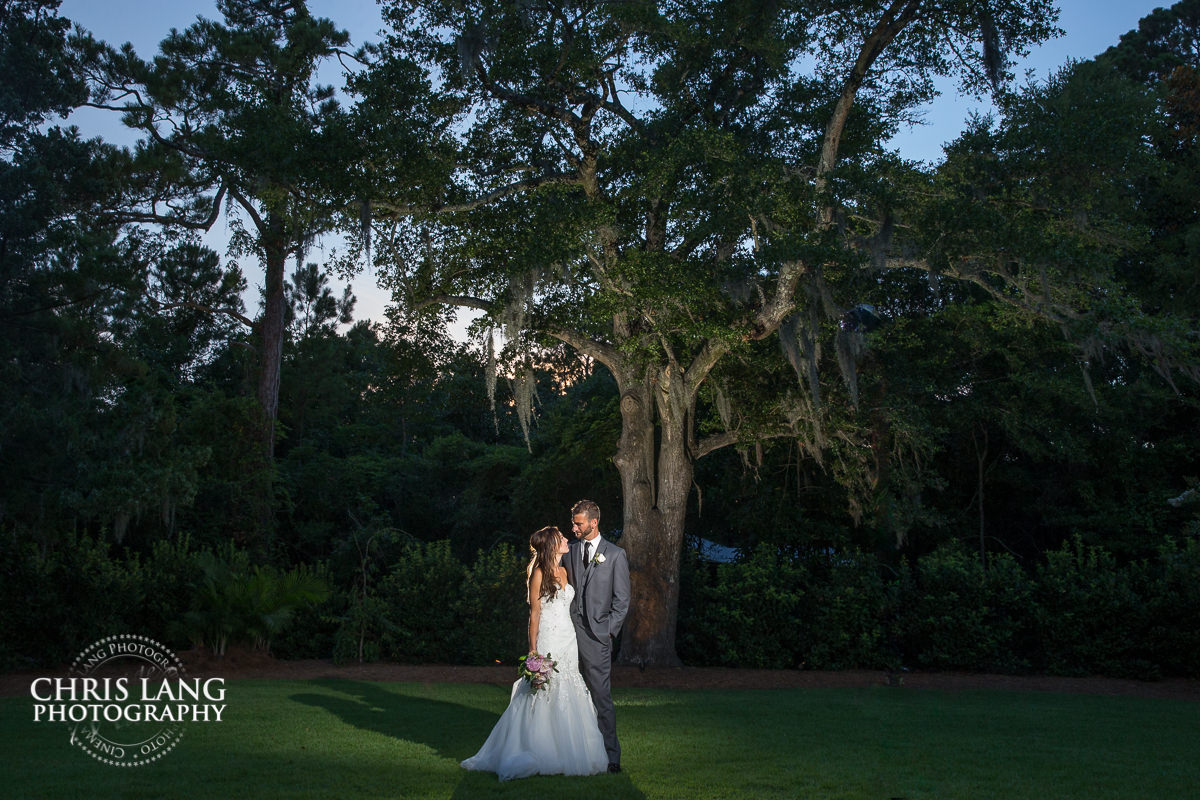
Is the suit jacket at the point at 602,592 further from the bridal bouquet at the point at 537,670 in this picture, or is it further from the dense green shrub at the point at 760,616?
the dense green shrub at the point at 760,616

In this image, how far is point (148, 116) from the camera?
65.7ft

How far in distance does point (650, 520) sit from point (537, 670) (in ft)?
29.7

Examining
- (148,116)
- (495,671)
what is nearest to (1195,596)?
(495,671)

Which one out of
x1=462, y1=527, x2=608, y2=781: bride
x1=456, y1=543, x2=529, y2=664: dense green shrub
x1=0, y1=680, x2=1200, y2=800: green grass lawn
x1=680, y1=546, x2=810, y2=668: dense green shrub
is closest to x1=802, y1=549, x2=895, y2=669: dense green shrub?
x1=680, y1=546, x2=810, y2=668: dense green shrub

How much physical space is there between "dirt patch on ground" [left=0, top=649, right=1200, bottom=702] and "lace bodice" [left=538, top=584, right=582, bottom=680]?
6.51m

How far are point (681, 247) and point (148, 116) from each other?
12.4 meters

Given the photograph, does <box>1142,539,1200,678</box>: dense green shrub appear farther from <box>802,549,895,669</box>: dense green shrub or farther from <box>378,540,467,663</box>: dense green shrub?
<box>378,540,467,663</box>: dense green shrub

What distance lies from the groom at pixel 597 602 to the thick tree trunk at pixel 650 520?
334 inches

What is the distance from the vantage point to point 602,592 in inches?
271

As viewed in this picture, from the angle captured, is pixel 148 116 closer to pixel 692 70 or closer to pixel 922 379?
pixel 692 70

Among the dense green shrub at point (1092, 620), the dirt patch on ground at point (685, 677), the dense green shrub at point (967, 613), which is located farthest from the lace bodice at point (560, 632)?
the dense green shrub at point (1092, 620)

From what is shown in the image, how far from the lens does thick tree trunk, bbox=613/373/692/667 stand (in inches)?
603

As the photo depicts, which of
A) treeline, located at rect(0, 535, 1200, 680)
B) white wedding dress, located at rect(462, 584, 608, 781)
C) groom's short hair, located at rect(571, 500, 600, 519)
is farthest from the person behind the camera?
treeline, located at rect(0, 535, 1200, 680)

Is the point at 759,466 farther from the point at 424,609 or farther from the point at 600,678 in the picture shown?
the point at 600,678
